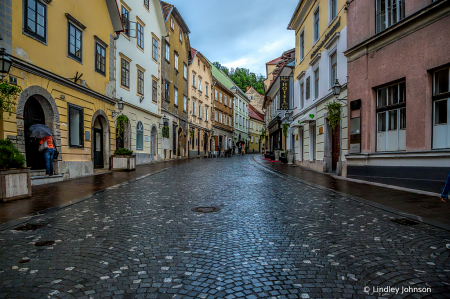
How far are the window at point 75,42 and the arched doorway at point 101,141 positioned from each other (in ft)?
11.0

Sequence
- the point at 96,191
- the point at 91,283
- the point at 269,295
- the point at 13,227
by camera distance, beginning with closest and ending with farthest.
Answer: the point at 269,295 → the point at 91,283 → the point at 13,227 → the point at 96,191

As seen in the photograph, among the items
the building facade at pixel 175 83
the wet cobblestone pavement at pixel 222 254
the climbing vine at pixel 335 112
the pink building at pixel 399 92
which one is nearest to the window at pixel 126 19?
the building facade at pixel 175 83

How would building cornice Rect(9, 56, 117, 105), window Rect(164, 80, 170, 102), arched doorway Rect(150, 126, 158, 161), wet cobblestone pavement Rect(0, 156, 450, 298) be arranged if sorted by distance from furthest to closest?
window Rect(164, 80, 170, 102), arched doorway Rect(150, 126, 158, 161), building cornice Rect(9, 56, 117, 105), wet cobblestone pavement Rect(0, 156, 450, 298)

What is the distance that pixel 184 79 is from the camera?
34.5 m

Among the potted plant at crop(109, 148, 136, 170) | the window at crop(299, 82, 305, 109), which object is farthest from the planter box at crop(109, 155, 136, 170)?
the window at crop(299, 82, 305, 109)

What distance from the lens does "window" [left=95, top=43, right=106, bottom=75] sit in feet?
51.2

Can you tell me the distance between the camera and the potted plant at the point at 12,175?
24.0ft

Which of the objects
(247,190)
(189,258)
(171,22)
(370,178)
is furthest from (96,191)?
(171,22)

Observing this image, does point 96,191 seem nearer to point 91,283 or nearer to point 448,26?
point 91,283

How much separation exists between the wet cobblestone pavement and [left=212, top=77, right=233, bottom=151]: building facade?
137ft

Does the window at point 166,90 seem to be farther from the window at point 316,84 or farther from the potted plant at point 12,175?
the potted plant at point 12,175

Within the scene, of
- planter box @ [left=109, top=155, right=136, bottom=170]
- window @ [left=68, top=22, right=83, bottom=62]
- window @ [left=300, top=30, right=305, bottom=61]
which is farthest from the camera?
window @ [left=300, top=30, right=305, bottom=61]

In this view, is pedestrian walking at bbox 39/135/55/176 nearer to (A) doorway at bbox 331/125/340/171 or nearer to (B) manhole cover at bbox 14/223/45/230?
(B) manhole cover at bbox 14/223/45/230

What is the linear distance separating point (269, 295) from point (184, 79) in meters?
33.5
